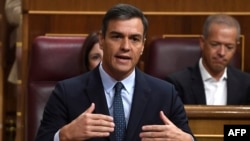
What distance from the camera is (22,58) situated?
2141 mm

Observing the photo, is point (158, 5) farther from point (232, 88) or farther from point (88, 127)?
point (88, 127)

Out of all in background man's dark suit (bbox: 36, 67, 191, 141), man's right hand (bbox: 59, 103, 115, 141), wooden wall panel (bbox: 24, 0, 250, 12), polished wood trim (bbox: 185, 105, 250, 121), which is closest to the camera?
man's right hand (bbox: 59, 103, 115, 141)

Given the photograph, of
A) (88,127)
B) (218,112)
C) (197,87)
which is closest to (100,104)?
(88,127)

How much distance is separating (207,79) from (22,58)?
0.63 meters

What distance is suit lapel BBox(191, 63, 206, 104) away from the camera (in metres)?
1.91

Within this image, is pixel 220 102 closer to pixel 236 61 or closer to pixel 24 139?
pixel 236 61

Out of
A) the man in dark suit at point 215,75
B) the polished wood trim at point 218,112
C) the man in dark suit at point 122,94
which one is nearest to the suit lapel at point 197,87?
the man in dark suit at point 215,75

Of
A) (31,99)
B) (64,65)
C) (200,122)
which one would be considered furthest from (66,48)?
(200,122)

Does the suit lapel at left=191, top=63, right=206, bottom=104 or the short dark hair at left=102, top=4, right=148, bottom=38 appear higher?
the short dark hair at left=102, top=4, right=148, bottom=38

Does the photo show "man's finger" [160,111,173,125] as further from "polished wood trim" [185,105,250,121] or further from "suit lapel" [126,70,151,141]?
"polished wood trim" [185,105,250,121]

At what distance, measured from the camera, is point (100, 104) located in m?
1.32

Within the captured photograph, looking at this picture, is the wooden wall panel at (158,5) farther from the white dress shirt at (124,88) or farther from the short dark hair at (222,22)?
the white dress shirt at (124,88)

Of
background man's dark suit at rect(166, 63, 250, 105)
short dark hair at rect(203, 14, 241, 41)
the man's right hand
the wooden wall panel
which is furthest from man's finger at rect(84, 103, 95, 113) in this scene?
the wooden wall panel

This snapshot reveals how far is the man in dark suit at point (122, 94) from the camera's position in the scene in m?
1.31
